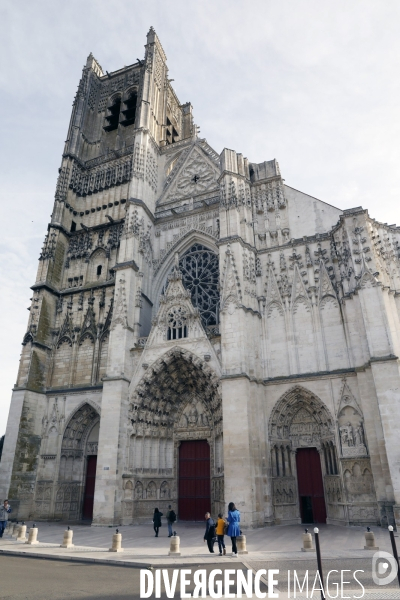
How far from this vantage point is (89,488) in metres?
18.7

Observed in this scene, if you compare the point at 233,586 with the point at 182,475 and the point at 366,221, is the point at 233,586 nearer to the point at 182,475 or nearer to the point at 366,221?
the point at 182,475

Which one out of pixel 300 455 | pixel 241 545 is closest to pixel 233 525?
pixel 241 545

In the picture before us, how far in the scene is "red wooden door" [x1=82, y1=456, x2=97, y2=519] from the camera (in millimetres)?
18391

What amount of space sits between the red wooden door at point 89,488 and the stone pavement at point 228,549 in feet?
14.6

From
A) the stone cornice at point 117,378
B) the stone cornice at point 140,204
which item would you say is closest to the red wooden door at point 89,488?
the stone cornice at point 117,378

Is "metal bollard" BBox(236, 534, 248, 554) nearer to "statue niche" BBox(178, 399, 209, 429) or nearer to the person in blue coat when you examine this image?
the person in blue coat

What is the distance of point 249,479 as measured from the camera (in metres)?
13.6

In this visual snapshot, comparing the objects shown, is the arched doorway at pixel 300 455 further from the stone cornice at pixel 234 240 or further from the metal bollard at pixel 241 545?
the stone cornice at pixel 234 240

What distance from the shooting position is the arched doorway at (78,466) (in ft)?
59.3

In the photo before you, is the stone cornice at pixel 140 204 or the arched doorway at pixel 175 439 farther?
the stone cornice at pixel 140 204

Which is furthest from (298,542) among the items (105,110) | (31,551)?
(105,110)

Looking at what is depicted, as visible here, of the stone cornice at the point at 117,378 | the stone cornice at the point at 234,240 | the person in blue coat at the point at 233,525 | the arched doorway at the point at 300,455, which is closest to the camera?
the person in blue coat at the point at 233,525

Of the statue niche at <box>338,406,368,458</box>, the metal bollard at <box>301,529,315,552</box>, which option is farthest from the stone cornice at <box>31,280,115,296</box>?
the metal bollard at <box>301,529,315,552</box>

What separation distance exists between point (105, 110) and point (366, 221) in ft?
73.8
